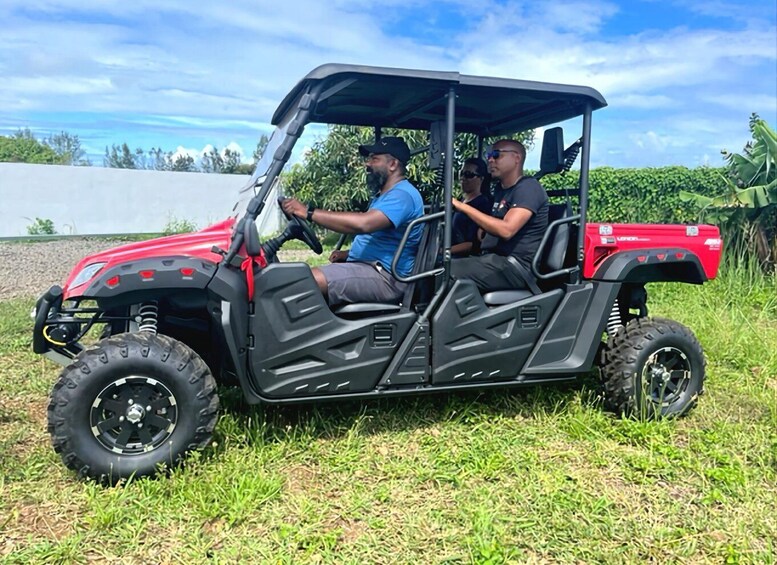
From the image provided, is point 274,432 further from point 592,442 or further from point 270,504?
point 592,442

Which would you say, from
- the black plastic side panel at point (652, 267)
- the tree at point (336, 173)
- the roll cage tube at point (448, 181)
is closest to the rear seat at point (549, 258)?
the black plastic side panel at point (652, 267)

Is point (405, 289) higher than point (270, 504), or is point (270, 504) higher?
point (405, 289)

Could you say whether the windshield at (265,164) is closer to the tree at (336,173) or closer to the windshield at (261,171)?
the windshield at (261,171)

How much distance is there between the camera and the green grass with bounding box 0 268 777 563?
2781mm

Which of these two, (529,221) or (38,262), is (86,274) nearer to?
(529,221)

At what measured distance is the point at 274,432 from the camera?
377 cm

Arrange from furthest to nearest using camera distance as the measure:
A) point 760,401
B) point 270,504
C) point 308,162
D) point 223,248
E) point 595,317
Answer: point 308,162 → point 760,401 → point 595,317 → point 223,248 → point 270,504

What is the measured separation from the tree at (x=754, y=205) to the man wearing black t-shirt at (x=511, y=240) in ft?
19.1

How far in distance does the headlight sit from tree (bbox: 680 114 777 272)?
810cm

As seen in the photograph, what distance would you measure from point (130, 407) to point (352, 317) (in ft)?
4.22

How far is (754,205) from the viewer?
27.8 feet

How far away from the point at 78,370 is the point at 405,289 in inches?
72.0

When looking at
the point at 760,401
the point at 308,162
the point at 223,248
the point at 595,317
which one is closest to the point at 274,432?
the point at 223,248

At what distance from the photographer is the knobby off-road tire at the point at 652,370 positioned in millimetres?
4074
